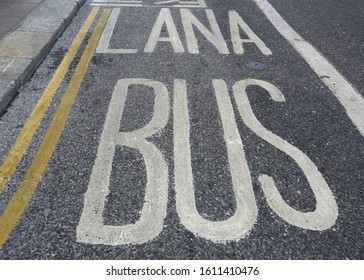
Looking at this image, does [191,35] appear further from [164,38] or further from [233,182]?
[233,182]

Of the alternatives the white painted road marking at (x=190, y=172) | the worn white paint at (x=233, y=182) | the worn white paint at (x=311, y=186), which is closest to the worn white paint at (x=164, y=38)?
the white painted road marking at (x=190, y=172)

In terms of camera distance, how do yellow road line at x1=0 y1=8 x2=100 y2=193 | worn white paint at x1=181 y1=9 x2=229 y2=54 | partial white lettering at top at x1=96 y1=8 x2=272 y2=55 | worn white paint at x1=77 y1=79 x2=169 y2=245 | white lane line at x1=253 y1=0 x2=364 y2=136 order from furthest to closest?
worn white paint at x1=181 y1=9 x2=229 y2=54 → partial white lettering at top at x1=96 y1=8 x2=272 y2=55 → white lane line at x1=253 y1=0 x2=364 y2=136 → yellow road line at x1=0 y1=8 x2=100 y2=193 → worn white paint at x1=77 y1=79 x2=169 y2=245

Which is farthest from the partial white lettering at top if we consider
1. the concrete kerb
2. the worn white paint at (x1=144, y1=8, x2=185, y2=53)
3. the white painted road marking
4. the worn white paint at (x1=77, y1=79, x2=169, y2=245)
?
the worn white paint at (x1=77, y1=79, x2=169, y2=245)

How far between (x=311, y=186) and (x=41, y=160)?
2471 millimetres

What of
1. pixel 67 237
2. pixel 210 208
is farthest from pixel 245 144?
pixel 67 237

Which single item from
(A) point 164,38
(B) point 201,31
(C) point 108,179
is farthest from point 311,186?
(B) point 201,31

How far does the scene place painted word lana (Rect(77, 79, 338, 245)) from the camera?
260cm

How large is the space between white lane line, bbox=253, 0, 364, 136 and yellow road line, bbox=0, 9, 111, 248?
10.8 feet

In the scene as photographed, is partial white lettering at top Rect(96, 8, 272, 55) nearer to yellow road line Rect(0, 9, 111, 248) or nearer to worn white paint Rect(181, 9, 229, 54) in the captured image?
worn white paint Rect(181, 9, 229, 54)

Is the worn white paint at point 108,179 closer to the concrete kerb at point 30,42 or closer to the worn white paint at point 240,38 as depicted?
the concrete kerb at point 30,42

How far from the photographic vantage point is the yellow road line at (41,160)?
2627 millimetres

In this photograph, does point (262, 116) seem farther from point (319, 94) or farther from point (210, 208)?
point (210, 208)

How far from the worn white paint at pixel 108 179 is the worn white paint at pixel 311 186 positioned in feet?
2.99
